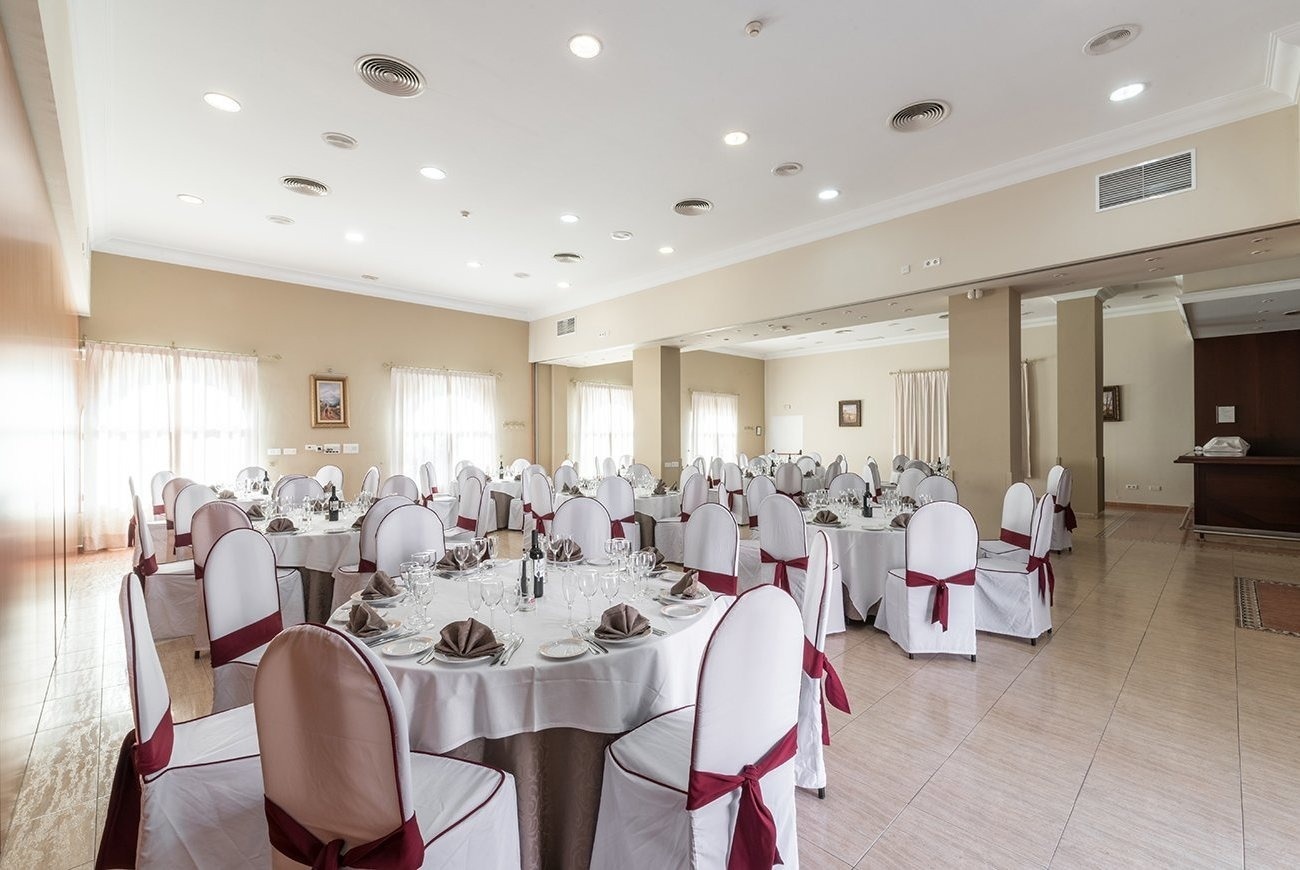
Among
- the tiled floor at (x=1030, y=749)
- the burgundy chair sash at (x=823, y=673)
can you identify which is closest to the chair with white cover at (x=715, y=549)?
the tiled floor at (x=1030, y=749)

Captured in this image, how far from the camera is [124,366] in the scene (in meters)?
7.21

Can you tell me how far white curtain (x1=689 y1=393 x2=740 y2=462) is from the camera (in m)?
14.0

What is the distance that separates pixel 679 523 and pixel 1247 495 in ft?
24.3

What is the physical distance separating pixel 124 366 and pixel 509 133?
6.24 metres

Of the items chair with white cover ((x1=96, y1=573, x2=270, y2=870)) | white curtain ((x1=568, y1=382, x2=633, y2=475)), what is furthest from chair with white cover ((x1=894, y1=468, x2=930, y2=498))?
chair with white cover ((x1=96, y1=573, x2=270, y2=870))

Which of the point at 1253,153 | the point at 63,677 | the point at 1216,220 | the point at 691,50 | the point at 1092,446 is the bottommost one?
the point at 63,677

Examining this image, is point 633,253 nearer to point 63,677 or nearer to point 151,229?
point 151,229

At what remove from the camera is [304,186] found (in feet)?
17.9

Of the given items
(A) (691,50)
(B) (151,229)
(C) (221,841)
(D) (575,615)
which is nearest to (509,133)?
(A) (691,50)

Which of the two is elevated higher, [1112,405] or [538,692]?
[1112,405]

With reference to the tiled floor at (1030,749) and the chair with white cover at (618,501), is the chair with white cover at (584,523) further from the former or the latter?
the tiled floor at (1030,749)

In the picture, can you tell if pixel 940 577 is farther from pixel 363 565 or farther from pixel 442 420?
pixel 442 420

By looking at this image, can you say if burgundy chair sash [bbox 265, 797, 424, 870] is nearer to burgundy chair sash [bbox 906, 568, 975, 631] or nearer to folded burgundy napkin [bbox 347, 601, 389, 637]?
folded burgundy napkin [bbox 347, 601, 389, 637]

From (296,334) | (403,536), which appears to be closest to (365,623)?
(403,536)
